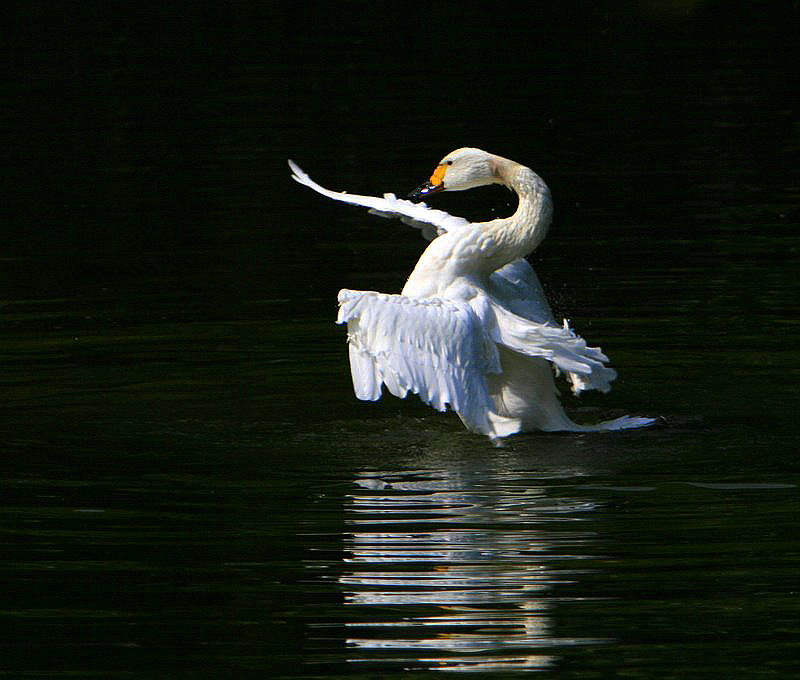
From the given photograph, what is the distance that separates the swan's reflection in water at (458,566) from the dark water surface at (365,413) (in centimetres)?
2

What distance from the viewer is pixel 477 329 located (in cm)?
991

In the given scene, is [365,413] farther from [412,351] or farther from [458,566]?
[458,566]

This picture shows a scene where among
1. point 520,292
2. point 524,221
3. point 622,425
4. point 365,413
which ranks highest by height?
point 524,221

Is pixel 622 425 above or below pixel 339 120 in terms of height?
above

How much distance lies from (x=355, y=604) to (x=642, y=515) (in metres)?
1.75

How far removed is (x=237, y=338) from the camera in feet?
43.1

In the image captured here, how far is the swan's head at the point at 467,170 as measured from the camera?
36.2 ft

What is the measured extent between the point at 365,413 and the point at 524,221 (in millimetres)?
1569

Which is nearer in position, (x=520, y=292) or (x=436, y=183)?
(x=520, y=292)

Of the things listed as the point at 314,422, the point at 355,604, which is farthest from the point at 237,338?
the point at 355,604

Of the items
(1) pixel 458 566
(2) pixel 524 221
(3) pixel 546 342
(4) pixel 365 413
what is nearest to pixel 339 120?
(4) pixel 365 413

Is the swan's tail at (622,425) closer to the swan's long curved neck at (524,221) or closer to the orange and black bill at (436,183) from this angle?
the swan's long curved neck at (524,221)

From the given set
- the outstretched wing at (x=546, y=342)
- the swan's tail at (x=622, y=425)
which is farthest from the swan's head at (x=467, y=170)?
the swan's tail at (x=622, y=425)

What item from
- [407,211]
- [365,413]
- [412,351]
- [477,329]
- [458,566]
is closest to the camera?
[458,566]
